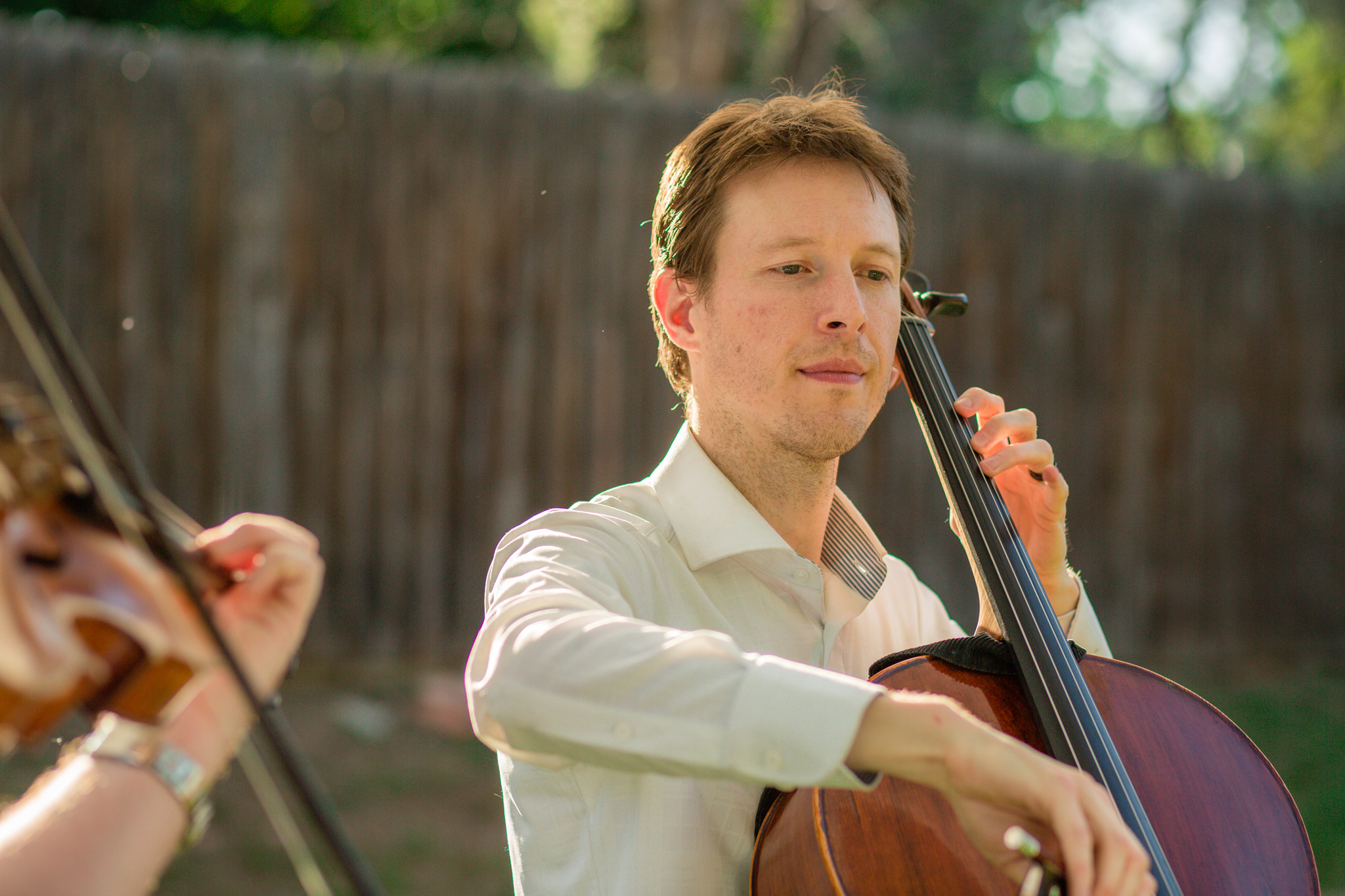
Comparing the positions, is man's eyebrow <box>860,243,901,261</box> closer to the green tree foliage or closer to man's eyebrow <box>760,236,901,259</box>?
man's eyebrow <box>760,236,901,259</box>

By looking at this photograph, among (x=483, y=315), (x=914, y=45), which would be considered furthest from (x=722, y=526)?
(x=914, y=45)

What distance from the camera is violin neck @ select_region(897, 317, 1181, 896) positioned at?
1.35m

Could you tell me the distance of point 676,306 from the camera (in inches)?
75.7

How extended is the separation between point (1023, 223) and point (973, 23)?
6607 millimetres

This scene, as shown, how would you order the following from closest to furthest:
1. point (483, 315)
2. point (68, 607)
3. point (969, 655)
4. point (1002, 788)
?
point (68, 607)
point (1002, 788)
point (969, 655)
point (483, 315)

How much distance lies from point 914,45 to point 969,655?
10.6 meters

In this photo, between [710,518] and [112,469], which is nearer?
[112,469]

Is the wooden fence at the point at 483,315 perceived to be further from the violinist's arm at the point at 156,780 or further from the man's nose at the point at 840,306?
the violinist's arm at the point at 156,780

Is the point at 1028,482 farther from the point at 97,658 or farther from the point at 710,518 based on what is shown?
the point at 97,658

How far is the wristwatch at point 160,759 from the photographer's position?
860 mm

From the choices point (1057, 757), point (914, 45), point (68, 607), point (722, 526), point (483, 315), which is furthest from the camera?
point (914, 45)

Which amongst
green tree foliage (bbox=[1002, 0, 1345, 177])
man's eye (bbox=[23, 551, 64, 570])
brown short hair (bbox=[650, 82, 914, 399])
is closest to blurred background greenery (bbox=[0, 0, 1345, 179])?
green tree foliage (bbox=[1002, 0, 1345, 177])

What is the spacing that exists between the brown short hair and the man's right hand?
97cm

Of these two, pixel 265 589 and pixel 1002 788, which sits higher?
pixel 265 589
